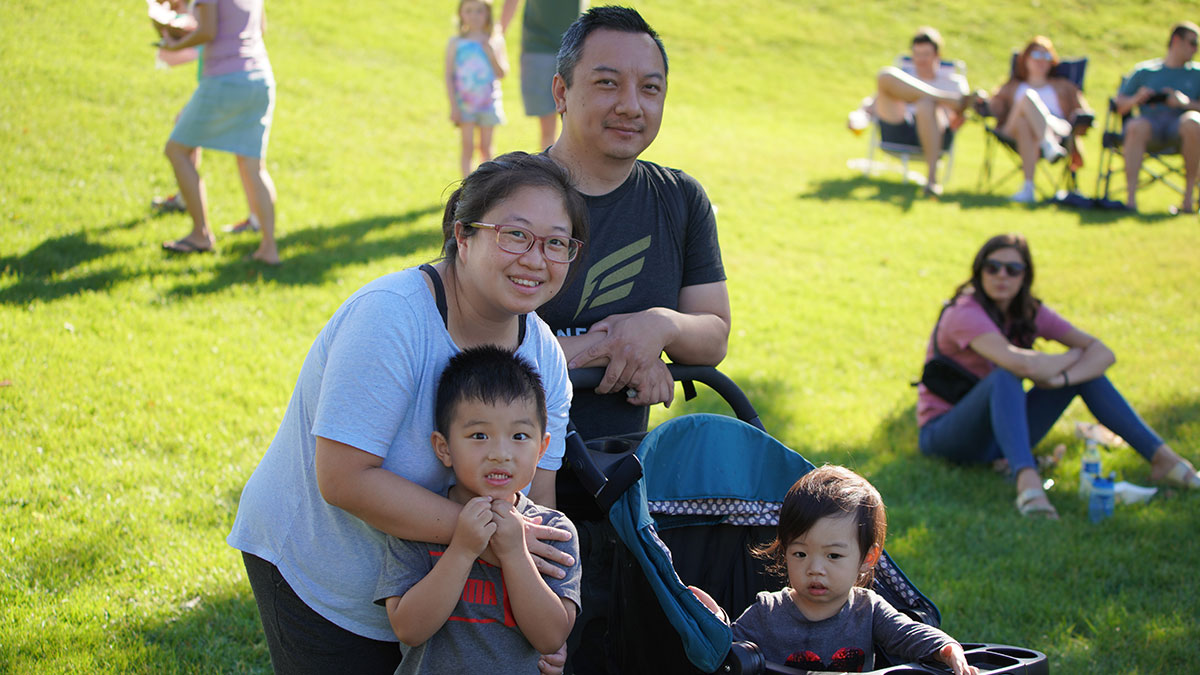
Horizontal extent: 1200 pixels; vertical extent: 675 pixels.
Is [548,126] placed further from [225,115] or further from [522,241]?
[522,241]

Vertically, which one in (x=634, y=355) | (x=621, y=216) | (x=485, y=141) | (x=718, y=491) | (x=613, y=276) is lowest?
(x=485, y=141)

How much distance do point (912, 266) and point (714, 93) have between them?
9.17 metres

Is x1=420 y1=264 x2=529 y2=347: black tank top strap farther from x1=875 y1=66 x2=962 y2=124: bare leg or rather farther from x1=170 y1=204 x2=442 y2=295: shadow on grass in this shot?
x1=875 y1=66 x2=962 y2=124: bare leg

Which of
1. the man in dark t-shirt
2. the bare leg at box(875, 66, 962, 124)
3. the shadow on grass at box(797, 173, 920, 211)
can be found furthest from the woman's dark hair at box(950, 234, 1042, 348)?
the bare leg at box(875, 66, 962, 124)

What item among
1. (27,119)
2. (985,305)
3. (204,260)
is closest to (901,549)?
(985,305)

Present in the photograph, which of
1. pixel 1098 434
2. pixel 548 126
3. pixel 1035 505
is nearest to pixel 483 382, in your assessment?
pixel 1035 505

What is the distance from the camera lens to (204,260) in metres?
6.89

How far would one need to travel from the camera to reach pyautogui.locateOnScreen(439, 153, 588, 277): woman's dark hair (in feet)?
7.33

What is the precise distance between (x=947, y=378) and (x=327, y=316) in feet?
12.6

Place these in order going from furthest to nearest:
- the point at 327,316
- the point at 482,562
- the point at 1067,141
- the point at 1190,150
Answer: the point at 1067,141 < the point at 1190,150 < the point at 327,316 < the point at 482,562

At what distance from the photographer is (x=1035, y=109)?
12203 millimetres

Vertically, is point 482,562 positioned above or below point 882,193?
above

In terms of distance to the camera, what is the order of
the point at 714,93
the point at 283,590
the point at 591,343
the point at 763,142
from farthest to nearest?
the point at 714,93
the point at 763,142
the point at 591,343
the point at 283,590

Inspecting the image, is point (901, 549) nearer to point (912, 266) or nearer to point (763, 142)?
point (912, 266)
